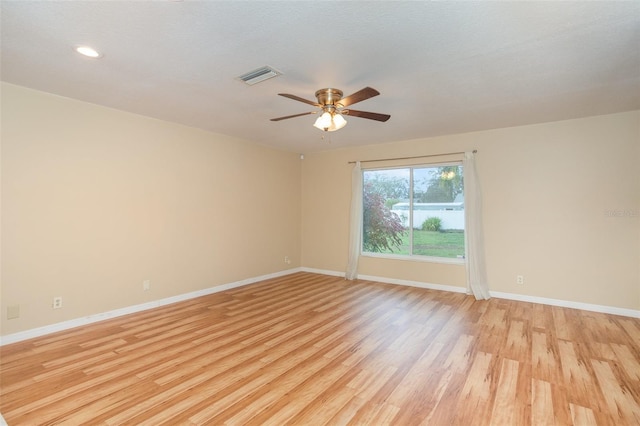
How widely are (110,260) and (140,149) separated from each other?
1.48m

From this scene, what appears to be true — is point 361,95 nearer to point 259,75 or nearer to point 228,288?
point 259,75

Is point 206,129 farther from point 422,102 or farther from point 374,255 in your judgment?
point 374,255

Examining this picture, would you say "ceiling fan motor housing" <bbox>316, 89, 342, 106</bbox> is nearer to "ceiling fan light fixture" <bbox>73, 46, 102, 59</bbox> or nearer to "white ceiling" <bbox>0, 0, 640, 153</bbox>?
"white ceiling" <bbox>0, 0, 640, 153</bbox>

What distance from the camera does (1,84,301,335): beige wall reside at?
10.1 ft

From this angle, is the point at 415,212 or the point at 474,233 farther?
the point at 415,212

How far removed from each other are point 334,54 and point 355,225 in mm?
3830

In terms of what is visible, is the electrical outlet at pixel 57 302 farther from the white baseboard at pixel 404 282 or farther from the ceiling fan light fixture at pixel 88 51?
the white baseboard at pixel 404 282

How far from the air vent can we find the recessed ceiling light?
1107mm

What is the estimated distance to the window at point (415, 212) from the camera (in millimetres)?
5082

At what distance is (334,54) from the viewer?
2387 millimetres

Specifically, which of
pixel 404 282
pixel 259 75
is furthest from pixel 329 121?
pixel 404 282

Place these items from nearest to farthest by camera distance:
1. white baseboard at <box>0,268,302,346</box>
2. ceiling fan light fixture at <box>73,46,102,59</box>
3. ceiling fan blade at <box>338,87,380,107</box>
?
1. ceiling fan light fixture at <box>73,46,102,59</box>
2. ceiling fan blade at <box>338,87,380,107</box>
3. white baseboard at <box>0,268,302,346</box>

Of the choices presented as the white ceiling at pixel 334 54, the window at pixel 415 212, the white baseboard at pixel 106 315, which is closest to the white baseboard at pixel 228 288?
the white baseboard at pixel 106 315

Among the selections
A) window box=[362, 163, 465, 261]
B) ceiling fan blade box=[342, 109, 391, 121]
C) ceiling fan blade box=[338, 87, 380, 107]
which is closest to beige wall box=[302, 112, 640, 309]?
window box=[362, 163, 465, 261]
